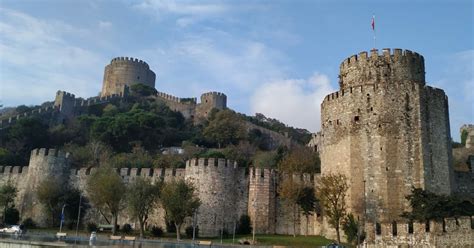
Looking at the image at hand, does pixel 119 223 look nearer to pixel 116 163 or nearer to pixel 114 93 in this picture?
pixel 116 163

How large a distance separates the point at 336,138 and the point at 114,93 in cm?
7638

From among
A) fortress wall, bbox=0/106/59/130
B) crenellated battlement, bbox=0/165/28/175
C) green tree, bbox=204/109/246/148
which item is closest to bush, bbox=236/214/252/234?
crenellated battlement, bbox=0/165/28/175

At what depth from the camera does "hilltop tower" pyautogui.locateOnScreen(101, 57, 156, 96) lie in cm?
11294

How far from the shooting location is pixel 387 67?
1683 inches

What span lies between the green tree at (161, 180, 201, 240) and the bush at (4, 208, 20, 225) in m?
18.3

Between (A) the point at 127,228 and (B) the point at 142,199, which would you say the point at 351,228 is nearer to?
(B) the point at 142,199

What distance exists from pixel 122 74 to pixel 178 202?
75816 millimetres

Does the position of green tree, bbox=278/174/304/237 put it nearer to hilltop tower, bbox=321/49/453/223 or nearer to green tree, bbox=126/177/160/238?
hilltop tower, bbox=321/49/453/223

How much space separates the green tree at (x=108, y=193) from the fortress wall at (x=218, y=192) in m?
6.39

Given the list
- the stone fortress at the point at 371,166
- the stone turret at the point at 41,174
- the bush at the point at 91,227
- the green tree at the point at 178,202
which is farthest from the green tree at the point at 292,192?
the stone turret at the point at 41,174

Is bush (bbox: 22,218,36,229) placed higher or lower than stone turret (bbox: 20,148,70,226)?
lower

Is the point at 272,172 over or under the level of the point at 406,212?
over

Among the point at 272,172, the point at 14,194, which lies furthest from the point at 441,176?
the point at 14,194

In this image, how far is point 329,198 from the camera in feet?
132
